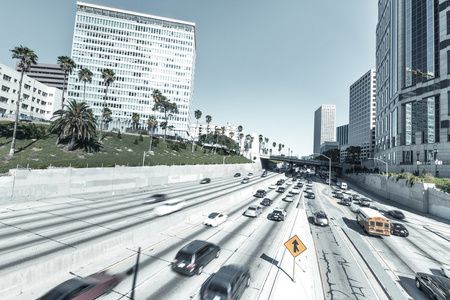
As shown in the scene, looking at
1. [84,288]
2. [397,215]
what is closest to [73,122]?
[84,288]

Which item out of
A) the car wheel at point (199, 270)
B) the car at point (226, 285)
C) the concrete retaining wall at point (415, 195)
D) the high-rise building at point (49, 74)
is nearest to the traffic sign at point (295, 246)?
the car at point (226, 285)

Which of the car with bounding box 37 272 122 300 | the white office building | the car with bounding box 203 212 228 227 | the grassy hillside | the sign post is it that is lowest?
the car with bounding box 203 212 228 227

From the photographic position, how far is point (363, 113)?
174 metres

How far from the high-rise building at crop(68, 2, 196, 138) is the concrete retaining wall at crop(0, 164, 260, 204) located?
69442 mm

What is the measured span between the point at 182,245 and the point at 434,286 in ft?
54.3

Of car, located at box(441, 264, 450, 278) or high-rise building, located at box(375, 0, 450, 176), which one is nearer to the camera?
car, located at box(441, 264, 450, 278)

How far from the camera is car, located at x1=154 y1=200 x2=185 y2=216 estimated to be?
24625 mm

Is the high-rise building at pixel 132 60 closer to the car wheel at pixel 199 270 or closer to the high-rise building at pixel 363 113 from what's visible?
the car wheel at pixel 199 270

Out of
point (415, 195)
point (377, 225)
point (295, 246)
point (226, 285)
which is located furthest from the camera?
point (415, 195)

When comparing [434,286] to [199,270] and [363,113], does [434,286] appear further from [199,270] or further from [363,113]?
[363,113]

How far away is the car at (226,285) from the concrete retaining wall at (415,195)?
39344 mm

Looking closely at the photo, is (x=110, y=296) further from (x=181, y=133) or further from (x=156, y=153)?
(x=181, y=133)

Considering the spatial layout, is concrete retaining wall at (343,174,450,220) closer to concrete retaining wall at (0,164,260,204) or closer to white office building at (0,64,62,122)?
concrete retaining wall at (0,164,260,204)

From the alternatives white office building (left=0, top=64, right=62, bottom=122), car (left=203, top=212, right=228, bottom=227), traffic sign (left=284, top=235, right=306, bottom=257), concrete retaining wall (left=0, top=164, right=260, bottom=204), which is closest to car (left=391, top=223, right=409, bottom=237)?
traffic sign (left=284, top=235, right=306, bottom=257)
